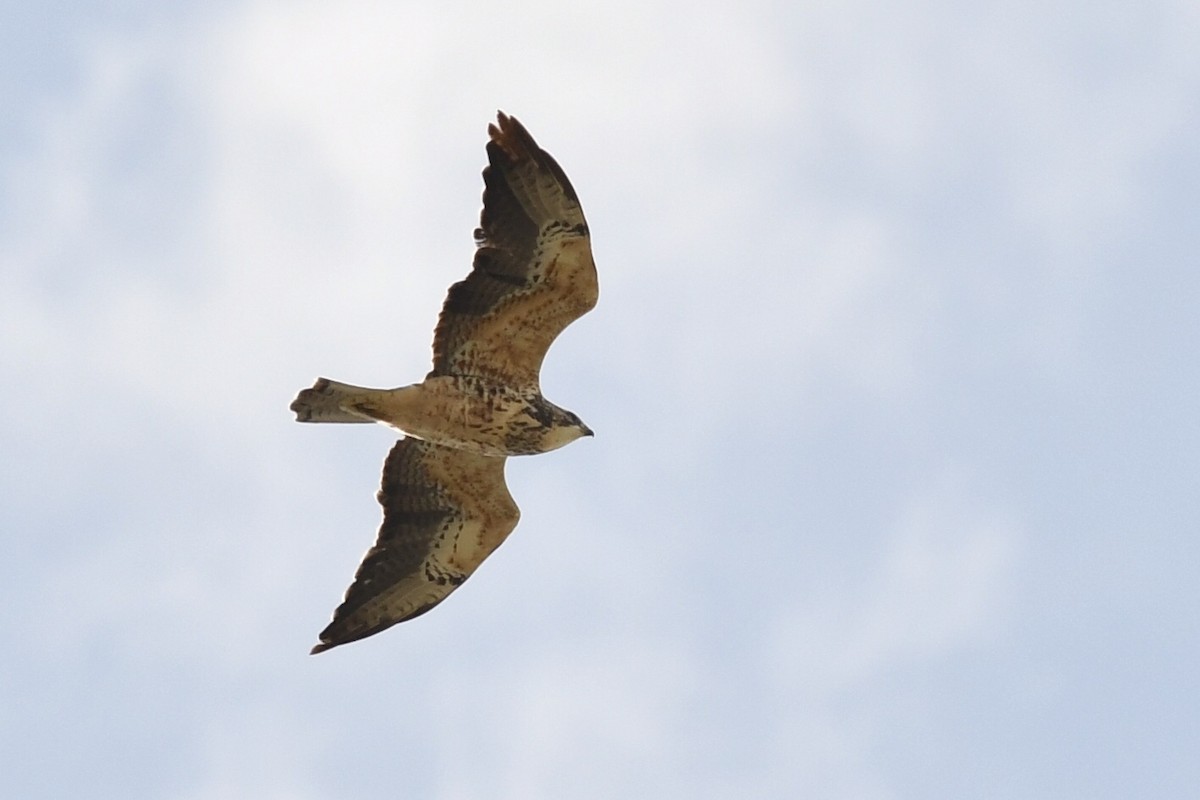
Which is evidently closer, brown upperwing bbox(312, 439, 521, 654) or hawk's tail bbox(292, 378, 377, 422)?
hawk's tail bbox(292, 378, 377, 422)

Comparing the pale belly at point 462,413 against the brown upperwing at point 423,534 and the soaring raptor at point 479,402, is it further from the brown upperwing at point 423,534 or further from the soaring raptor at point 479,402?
the brown upperwing at point 423,534

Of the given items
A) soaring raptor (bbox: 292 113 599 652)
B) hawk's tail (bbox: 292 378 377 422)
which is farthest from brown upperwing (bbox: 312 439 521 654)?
hawk's tail (bbox: 292 378 377 422)

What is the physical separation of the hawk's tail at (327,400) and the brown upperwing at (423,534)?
1.25 m

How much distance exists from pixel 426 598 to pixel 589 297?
11.1ft

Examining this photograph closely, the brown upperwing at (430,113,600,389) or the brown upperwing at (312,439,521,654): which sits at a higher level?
the brown upperwing at (430,113,600,389)

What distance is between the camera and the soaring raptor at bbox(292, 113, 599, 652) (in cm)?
1652

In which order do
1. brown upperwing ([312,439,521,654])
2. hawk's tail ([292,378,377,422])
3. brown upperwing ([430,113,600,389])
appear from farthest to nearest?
brown upperwing ([312,439,521,654]) < hawk's tail ([292,378,377,422]) < brown upperwing ([430,113,600,389])

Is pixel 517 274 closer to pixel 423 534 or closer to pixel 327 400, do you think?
pixel 327 400

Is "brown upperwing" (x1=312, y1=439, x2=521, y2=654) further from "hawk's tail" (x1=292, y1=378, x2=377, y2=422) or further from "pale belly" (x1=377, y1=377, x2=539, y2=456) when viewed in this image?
"hawk's tail" (x1=292, y1=378, x2=377, y2=422)

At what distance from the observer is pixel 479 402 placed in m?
17.1

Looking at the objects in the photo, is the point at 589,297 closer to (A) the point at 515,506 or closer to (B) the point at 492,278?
(B) the point at 492,278

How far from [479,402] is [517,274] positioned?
1.19 m

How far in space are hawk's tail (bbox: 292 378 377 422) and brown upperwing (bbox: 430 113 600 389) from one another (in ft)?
2.48

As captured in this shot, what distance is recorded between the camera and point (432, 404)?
17.0m
